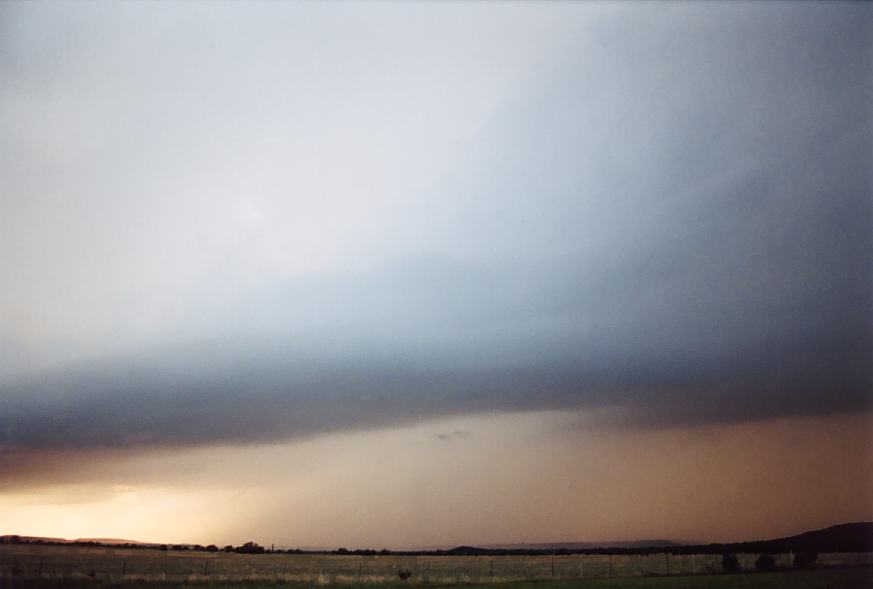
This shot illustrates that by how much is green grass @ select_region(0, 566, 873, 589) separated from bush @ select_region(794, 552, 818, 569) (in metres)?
4.54

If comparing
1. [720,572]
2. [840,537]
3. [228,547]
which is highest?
[720,572]

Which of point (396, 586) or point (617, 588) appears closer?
point (617, 588)

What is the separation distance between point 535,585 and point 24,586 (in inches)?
831

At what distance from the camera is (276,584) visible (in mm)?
32125

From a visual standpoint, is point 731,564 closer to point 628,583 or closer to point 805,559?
point 805,559

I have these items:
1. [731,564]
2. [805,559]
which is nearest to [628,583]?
[731,564]

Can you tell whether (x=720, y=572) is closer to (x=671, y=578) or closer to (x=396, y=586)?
(x=671, y=578)

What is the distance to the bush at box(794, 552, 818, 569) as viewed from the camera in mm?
38141

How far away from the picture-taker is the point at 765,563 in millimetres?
38094

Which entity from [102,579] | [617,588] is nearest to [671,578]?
[617,588]

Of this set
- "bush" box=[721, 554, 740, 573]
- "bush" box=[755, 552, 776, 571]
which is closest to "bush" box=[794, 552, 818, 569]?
"bush" box=[755, 552, 776, 571]

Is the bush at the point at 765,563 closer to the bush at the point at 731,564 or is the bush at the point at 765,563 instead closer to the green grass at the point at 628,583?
the bush at the point at 731,564

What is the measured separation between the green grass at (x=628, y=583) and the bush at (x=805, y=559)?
4.54m

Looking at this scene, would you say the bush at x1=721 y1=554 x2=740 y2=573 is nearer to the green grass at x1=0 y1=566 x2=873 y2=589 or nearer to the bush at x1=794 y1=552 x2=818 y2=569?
the green grass at x1=0 y1=566 x2=873 y2=589
